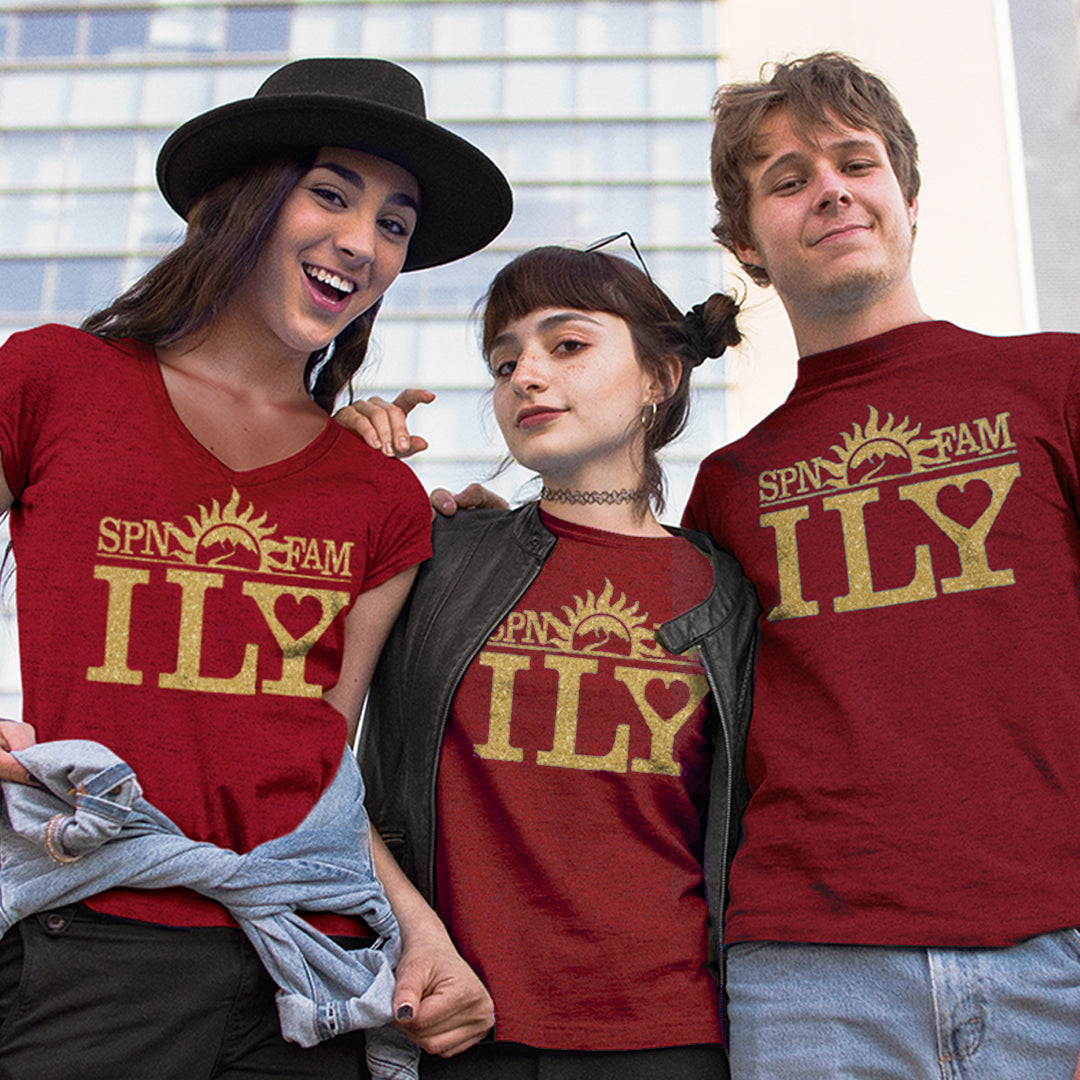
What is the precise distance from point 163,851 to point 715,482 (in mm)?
1071

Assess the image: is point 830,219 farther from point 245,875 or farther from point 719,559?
point 245,875

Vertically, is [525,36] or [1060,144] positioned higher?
[525,36]

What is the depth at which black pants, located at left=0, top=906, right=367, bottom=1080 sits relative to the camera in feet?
3.94

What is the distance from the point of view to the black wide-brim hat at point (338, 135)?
158cm

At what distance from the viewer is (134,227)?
15.8m

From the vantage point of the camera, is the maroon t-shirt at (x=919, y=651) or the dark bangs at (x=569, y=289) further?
the dark bangs at (x=569, y=289)

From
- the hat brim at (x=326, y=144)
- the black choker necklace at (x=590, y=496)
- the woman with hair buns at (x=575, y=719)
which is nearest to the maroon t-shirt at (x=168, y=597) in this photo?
the woman with hair buns at (x=575, y=719)

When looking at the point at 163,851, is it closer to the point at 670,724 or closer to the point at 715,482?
the point at 670,724

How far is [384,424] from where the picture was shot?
1753 mm

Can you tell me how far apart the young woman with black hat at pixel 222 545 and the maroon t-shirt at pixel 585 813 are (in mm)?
98

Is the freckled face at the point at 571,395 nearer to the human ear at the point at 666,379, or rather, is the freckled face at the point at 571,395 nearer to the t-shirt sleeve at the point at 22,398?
the human ear at the point at 666,379

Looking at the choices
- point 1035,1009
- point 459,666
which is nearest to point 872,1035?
point 1035,1009

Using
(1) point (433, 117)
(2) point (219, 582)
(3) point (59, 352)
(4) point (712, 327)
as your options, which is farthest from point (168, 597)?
(1) point (433, 117)

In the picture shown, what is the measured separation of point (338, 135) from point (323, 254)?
18cm
